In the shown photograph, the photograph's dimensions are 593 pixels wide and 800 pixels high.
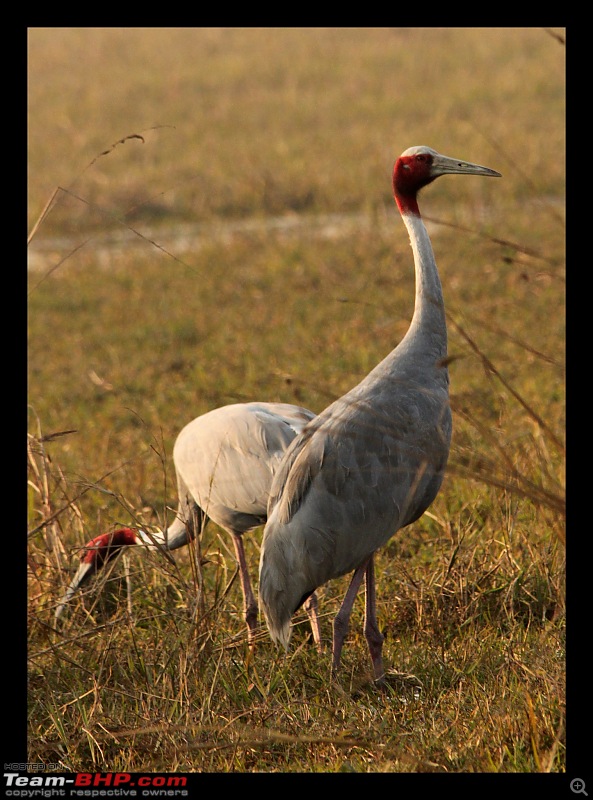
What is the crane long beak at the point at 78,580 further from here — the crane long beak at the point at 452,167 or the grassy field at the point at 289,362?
the crane long beak at the point at 452,167

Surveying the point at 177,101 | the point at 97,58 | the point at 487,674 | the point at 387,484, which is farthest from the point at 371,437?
the point at 97,58

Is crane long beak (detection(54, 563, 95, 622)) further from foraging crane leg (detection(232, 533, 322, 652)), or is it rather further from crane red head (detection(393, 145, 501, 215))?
crane red head (detection(393, 145, 501, 215))

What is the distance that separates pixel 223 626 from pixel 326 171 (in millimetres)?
8244

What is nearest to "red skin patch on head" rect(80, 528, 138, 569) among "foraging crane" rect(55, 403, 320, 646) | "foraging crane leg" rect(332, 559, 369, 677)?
"foraging crane" rect(55, 403, 320, 646)

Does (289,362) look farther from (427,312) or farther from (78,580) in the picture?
(427,312)

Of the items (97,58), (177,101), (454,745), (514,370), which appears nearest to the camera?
(454,745)

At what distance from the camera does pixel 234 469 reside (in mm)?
4023

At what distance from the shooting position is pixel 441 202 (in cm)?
1007

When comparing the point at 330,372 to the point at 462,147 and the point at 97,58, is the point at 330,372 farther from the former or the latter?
the point at 97,58

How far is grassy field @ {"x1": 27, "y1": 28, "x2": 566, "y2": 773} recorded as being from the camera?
2.94 meters

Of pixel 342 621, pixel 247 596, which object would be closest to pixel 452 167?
pixel 342 621
